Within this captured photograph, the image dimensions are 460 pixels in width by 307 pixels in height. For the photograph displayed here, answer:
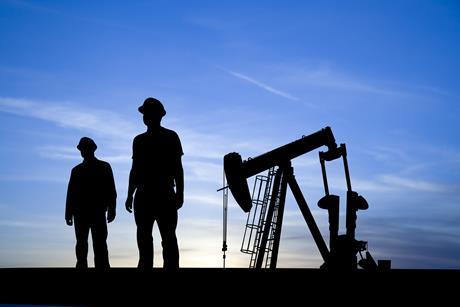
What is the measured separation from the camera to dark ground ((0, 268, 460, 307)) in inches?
171

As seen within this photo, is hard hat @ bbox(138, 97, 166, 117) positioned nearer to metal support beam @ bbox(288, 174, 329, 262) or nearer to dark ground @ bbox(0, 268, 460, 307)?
dark ground @ bbox(0, 268, 460, 307)

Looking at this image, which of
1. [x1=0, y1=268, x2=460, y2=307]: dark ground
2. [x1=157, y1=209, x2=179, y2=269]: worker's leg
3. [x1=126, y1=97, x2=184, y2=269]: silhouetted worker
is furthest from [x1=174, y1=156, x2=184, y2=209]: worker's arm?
[x1=0, y1=268, x2=460, y2=307]: dark ground

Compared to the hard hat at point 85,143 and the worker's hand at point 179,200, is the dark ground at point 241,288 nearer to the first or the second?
the worker's hand at point 179,200

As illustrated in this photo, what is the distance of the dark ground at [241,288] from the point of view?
14.3 ft

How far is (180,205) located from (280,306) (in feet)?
7.89

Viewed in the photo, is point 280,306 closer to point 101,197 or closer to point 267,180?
point 101,197

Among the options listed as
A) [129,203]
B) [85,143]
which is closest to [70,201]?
[85,143]

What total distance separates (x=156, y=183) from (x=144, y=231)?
1.91ft

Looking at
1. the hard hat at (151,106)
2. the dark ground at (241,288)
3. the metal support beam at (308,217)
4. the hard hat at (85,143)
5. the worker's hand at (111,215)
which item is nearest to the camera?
the dark ground at (241,288)

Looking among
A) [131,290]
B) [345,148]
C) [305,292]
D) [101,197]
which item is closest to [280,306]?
[305,292]

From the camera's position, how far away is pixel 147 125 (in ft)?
21.9

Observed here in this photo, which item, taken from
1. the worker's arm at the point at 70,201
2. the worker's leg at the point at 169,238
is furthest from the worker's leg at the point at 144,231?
the worker's arm at the point at 70,201

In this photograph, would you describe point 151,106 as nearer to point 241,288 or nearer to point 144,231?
point 144,231

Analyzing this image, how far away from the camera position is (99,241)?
8.14m
